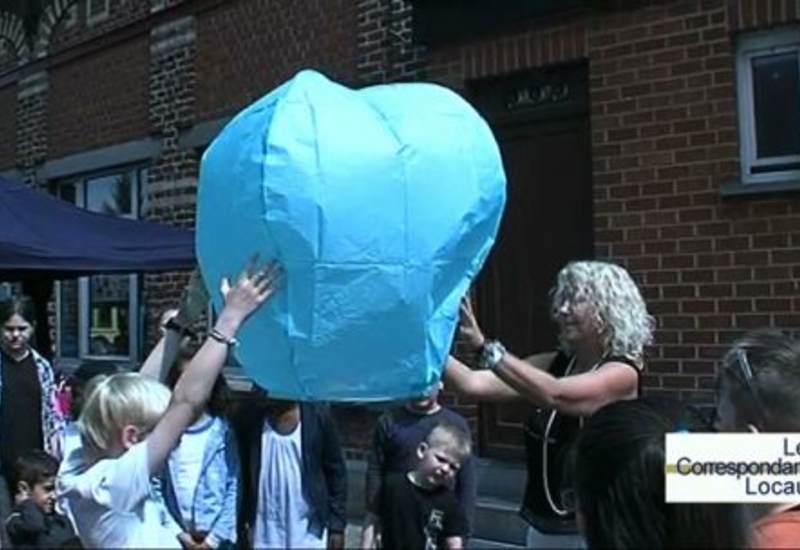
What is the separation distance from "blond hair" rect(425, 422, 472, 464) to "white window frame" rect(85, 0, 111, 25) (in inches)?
368

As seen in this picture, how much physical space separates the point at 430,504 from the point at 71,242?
356 centimetres

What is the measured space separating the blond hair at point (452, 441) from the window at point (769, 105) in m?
2.65

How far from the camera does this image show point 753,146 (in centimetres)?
667

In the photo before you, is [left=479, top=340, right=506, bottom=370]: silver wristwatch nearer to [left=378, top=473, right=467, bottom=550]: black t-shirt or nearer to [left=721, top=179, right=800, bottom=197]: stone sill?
[left=378, top=473, right=467, bottom=550]: black t-shirt

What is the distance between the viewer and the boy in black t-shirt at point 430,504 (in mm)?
4688

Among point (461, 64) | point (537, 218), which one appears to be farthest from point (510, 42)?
point (537, 218)

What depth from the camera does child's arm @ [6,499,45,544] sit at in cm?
483

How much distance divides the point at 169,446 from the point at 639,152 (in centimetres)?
470

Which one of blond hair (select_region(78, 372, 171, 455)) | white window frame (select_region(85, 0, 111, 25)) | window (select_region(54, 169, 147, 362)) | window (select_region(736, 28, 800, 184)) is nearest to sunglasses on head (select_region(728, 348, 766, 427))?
blond hair (select_region(78, 372, 171, 455))

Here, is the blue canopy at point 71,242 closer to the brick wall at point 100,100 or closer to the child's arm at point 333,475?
the child's arm at point 333,475

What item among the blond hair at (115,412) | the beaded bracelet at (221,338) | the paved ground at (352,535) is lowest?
the paved ground at (352,535)

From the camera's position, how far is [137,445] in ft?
9.79

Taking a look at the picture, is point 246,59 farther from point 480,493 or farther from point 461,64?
point 480,493

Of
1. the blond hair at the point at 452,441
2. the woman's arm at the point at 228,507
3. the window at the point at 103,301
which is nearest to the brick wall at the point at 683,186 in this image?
the blond hair at the point at 452,441
